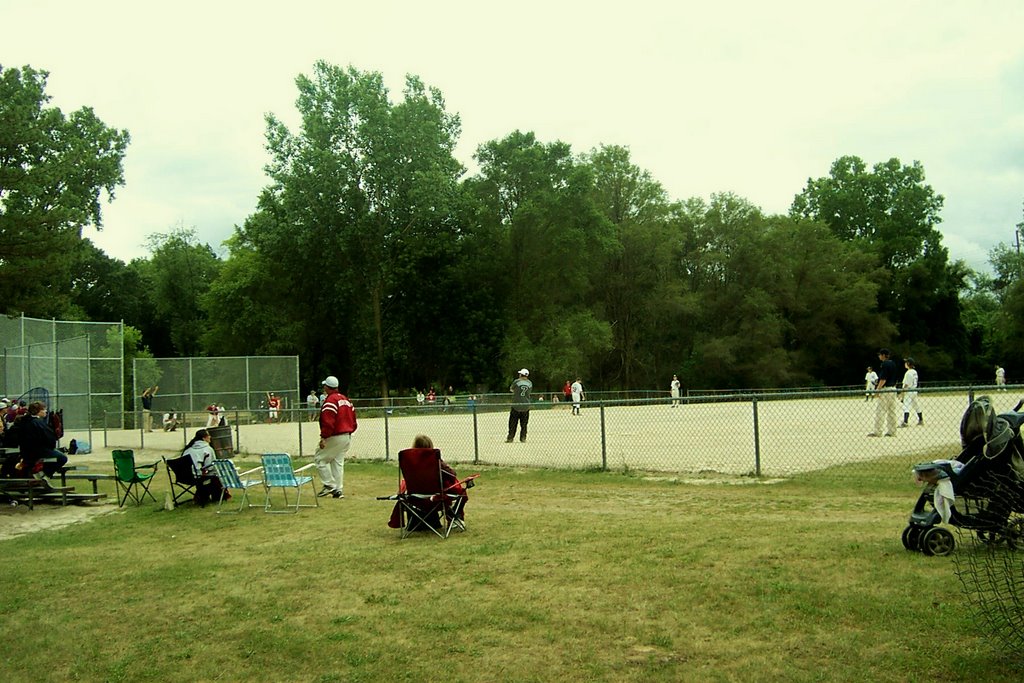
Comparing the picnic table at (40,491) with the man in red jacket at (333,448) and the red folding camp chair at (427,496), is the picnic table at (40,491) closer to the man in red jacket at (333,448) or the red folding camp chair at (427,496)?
the man in red jacket at (333,448)

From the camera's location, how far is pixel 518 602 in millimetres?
6402

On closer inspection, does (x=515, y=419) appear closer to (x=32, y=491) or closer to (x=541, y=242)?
(x=32, y=491)

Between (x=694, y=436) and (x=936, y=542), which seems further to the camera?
(x=694, y=436)

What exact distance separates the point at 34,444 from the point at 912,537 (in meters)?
12.3

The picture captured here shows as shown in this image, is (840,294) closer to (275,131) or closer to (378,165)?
(378,165)

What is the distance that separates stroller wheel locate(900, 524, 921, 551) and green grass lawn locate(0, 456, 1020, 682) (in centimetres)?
9

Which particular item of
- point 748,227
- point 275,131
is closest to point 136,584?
point 275,131

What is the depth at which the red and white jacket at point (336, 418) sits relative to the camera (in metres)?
13.4

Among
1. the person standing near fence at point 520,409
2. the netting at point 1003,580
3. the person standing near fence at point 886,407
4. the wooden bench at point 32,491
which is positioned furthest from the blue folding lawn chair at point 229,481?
the person standing near fence at point 886,407

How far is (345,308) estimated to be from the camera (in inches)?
2239

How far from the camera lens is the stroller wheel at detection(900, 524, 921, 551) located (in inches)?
277

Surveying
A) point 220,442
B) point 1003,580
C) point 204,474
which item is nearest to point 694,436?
point 220,442

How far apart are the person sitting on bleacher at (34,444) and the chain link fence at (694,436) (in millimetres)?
6247

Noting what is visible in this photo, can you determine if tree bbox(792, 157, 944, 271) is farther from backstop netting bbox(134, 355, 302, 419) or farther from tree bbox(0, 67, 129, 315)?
tree bbox(0, 67, 129, 315)
